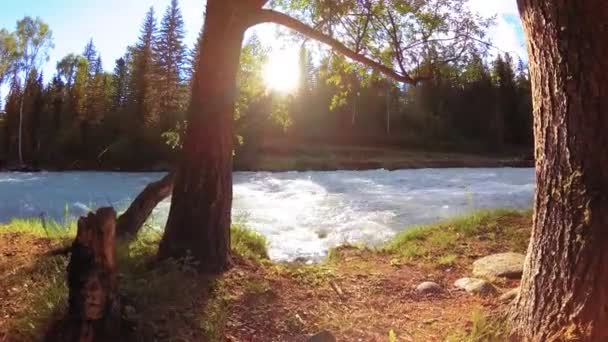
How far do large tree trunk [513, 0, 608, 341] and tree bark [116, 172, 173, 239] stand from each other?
14.2ft

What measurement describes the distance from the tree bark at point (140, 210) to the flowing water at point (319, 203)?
7.86 ft

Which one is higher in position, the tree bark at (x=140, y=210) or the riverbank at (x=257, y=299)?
the tree bark at (x=140, y=210)

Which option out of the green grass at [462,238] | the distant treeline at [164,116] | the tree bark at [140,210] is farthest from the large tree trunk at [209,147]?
the distant treeline at [164,116]

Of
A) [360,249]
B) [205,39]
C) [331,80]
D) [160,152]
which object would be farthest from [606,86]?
[160,152]

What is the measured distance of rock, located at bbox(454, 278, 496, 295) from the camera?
4.64 metres

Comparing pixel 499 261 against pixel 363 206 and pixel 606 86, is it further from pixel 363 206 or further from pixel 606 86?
pixel 363 206

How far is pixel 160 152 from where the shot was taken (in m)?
33.3

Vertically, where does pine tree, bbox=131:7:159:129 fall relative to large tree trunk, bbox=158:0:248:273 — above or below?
above

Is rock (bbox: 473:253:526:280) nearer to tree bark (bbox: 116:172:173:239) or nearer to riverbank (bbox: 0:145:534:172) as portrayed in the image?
tree bark (bbox: 116:172:173:239)

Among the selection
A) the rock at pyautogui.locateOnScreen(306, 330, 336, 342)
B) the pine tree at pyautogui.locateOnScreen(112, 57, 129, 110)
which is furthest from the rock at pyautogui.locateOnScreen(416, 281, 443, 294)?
the pine tree at pyautogui.locateOnScreen(112, 57, 129, 110)

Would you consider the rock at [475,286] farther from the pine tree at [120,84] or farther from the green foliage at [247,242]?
the pine tree at [120,84]

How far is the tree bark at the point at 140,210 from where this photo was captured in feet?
18.6

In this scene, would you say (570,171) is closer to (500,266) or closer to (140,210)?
(500,266)

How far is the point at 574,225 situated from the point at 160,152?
32800 mm
